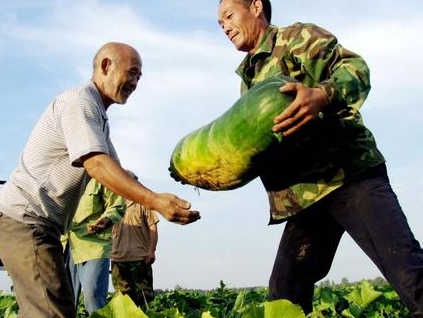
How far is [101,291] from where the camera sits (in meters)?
6.45

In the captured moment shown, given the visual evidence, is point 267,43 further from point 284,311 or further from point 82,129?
point 284,311

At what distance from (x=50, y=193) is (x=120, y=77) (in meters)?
0.79

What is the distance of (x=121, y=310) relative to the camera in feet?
7.30

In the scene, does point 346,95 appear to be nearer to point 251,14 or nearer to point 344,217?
point 344,217

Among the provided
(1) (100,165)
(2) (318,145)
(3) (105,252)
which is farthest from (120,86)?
(3) (105,252)

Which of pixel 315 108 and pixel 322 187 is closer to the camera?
pixel 315 108

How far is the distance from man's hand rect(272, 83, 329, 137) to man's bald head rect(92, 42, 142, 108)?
1.13 metres

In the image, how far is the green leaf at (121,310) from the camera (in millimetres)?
2191

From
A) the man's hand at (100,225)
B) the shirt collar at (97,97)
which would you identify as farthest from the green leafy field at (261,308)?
the shirt collar at (97,97)

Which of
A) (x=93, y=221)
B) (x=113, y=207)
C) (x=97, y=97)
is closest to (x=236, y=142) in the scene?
(x=97, y=97)

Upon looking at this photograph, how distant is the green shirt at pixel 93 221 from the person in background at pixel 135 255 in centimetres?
119

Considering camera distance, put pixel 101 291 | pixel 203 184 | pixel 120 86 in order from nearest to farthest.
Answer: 1. pixel 203 184
2. pixel 120 86
3. pixel 101 291

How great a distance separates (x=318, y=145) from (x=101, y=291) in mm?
3662

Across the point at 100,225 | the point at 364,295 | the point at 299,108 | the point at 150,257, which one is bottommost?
the point at 364,295
